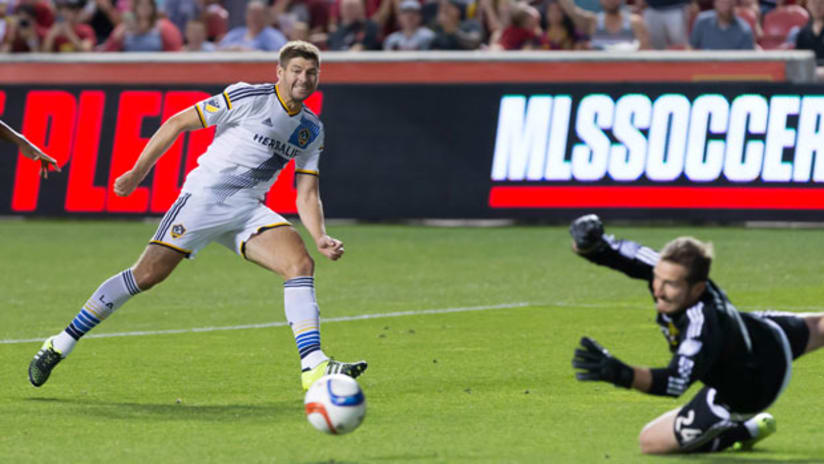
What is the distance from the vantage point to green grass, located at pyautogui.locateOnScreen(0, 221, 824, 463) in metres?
7.79

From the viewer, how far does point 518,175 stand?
20719mm

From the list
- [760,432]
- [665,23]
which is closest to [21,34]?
[665,23]

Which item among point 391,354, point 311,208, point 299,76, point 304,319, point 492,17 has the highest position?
point 299,76

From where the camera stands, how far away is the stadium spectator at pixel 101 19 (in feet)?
87.6

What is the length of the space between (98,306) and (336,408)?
253 centimetres

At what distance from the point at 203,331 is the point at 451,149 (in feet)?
29.5

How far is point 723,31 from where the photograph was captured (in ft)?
71.0

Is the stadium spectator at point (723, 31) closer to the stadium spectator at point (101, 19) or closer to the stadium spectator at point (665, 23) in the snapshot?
the stadium spectator at point (665, 23)

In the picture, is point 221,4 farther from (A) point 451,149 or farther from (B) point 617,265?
(B) point 617,265

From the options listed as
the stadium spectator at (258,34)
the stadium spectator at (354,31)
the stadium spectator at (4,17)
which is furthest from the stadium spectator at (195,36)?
the stadium spectator at (4,17)

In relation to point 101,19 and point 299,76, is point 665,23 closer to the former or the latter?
point 101,19

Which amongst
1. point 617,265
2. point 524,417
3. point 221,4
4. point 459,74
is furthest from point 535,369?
point 221,4

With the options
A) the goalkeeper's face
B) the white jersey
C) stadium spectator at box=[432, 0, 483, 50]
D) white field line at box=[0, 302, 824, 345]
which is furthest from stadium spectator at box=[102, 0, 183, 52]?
the goalkeeper's face

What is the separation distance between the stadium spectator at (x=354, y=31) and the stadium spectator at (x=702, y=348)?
16.1 meters
